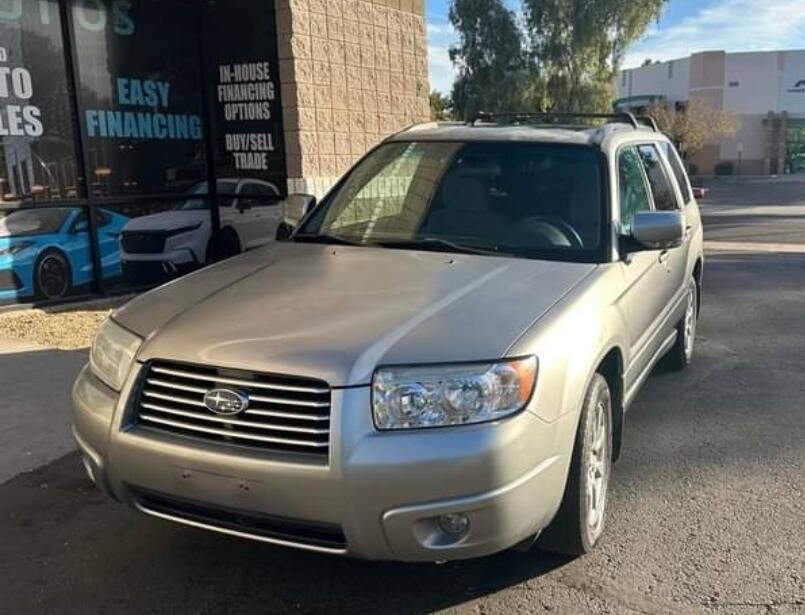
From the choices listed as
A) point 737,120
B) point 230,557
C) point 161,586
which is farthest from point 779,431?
point 737,120

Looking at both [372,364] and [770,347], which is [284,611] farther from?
[770,347]

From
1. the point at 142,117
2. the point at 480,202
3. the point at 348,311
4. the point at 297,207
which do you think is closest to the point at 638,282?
the point at 480,202

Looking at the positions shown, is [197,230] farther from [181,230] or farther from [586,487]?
[586,487]

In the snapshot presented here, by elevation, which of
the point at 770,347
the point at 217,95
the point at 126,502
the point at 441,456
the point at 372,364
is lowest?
the point at 770,347

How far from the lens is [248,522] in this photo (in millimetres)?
2785

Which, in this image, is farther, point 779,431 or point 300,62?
point 300,62

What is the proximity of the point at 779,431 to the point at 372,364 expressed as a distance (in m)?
3.27

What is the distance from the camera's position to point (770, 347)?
681 cm

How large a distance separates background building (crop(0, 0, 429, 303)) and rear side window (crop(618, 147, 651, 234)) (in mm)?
5209

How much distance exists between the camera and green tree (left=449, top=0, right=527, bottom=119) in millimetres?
33969

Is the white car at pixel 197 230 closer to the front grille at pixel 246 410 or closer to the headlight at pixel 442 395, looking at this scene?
the front grille at pixel 246 410

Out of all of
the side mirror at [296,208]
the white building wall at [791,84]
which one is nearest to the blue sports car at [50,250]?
the side mirror at [296,208]

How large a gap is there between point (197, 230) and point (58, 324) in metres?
2.27

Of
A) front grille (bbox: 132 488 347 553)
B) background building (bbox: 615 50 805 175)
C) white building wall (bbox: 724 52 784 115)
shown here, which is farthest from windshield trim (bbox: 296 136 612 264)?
white building wall (bbox: 724 52 784 115)
